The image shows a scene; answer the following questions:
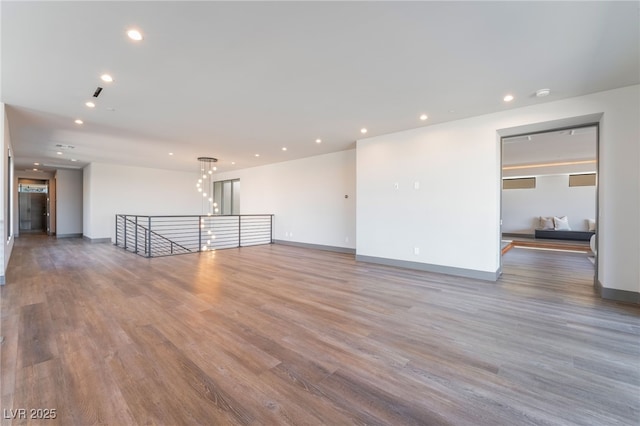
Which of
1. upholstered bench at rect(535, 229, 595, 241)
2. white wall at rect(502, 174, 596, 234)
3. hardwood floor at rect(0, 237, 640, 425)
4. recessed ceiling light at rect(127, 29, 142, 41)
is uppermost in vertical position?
recessed ceiling light at rect(127, 29, 142, 41)

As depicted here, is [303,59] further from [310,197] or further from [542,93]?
[310,197]

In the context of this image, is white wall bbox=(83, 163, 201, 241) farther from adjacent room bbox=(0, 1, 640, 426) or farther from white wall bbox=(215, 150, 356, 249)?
white wall bbox=(215, 150, 356, 249)

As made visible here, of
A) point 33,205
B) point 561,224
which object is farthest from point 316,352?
point 33,205

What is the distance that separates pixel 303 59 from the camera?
2771 millimetres

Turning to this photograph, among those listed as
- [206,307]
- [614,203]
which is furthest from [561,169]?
[206,307]

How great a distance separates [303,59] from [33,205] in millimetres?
16419

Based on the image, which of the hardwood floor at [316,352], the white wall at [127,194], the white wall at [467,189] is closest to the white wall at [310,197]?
the white wall at [467,189]

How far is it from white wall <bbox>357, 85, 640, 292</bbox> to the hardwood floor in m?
0.66

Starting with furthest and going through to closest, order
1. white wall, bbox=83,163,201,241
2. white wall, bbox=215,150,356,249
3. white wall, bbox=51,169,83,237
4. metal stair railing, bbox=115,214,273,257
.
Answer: white wall, bbox=51,169,83,237 < white wall, bbox=83,163,201,241 < metal stair railing, bbox=115,214,273,257 < white wall, bbox=215,150,356,249

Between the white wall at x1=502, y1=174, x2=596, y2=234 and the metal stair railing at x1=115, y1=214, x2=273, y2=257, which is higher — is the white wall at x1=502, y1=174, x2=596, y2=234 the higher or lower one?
the higher one

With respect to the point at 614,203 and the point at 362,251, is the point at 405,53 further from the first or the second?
the point at 362,251

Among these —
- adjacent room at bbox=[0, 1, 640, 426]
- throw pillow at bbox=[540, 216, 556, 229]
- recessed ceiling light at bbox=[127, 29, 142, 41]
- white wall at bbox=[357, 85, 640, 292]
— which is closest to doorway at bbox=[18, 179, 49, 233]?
adjacent room at bbox=[0, 1, 640, 426]

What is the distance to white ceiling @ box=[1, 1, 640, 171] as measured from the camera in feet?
6.96

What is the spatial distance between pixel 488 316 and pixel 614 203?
2467 millimetres
